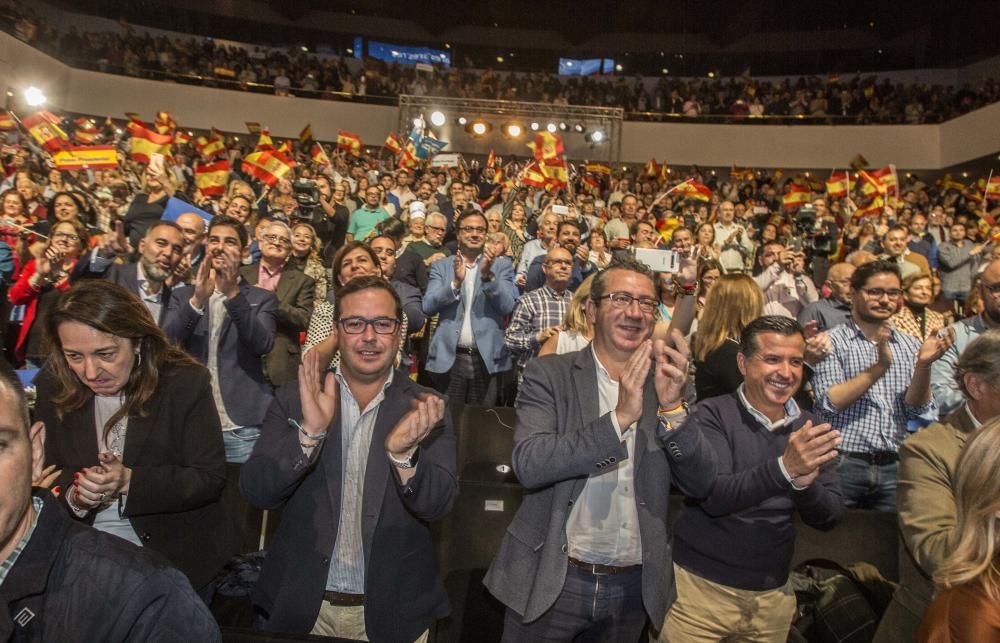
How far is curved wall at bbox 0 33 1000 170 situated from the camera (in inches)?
704

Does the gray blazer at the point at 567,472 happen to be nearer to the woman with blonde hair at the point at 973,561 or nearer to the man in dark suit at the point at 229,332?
the woman with blonde hair at the point at 973,561

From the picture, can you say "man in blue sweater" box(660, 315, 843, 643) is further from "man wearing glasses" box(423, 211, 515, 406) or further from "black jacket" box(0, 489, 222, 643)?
"man wearing glasses" box(423, 211, 515, 406)

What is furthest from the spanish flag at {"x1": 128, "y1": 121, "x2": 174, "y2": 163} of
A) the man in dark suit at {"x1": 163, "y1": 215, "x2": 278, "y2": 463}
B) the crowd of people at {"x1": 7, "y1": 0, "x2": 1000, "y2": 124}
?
the crowd of people at {"x1": 7, "y1": 0, "x2": 1000, "y2": 124}

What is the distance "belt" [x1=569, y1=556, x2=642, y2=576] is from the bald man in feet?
9.72

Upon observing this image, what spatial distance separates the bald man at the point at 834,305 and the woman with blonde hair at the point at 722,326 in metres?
1.09

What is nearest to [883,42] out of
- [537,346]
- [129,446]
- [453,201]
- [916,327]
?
[453,201]

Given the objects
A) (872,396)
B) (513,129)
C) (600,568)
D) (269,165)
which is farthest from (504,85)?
(600,568)

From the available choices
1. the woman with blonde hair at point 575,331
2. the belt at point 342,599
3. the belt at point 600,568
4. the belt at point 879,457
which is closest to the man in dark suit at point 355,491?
the belt at point 342,599

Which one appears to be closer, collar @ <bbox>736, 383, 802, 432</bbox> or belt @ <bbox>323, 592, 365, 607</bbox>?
belt @ <bbox>323, 592, 365, 607</bbox>

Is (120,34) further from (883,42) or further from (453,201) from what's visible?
(883,42)

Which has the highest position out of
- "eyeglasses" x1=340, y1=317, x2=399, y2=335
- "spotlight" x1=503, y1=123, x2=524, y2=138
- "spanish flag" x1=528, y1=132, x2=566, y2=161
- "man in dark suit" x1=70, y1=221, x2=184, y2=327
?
"spotlight" x1=503, y1=123, x2=524, y2=138

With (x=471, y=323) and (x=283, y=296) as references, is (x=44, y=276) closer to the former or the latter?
(x=283, y=296)

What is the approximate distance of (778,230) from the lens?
959cm

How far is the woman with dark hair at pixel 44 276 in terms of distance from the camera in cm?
475
